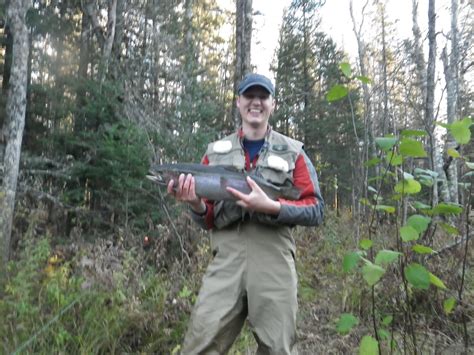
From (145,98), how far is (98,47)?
279 cm

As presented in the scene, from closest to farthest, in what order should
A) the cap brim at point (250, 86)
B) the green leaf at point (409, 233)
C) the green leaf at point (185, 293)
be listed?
the green leaf at point (409, 233), the cap brim at point (250, 86), the green leaf at point (185, 293)

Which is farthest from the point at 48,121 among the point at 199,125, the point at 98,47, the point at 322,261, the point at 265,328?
the point at 265,328

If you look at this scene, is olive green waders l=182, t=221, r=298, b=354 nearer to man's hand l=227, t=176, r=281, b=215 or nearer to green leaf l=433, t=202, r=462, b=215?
man's hand l=227, t=176, r=281, b=215

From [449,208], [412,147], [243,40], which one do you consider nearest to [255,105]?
[412,147]

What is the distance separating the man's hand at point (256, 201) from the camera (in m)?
2.51

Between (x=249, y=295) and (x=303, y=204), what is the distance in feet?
2.06

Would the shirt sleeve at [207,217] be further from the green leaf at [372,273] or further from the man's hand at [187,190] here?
the green leaf at [372,273]

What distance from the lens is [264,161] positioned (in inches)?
110

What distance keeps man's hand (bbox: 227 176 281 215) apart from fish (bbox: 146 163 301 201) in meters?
0.04

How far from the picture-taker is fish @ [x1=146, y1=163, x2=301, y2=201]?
2.60 metres

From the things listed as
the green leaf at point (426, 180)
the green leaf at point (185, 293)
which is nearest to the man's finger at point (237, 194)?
the green leaf at point (426, 180)

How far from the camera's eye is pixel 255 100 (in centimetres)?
286

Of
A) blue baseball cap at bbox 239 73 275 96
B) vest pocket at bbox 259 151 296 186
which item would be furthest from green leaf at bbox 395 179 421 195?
blue baseball cap at bbox 239 73 275 96

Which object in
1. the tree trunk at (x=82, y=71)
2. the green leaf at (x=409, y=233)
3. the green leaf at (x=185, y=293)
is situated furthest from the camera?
the tree trunk at (x=82, y=71)
